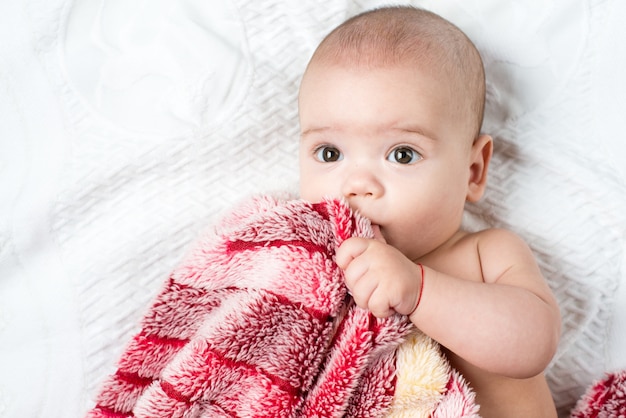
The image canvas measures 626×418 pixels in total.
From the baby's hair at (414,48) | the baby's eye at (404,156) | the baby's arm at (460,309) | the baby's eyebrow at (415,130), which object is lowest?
the baby's arm at (460,309)

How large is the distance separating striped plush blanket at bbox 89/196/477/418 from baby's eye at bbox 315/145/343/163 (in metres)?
0.11

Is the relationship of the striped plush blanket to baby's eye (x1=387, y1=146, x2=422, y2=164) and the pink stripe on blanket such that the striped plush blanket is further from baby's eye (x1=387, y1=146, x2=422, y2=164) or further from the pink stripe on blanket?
baby's eye (x1=387, y1=146, x2=422, y2=164)

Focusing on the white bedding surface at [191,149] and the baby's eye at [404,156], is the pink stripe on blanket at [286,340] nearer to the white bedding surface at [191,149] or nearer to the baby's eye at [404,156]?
the baby's eye at [404,156]

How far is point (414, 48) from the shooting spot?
3.90ft

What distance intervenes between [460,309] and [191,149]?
2.12 ft

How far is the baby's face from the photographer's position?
1.15 m

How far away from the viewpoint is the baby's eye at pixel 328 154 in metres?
1.21

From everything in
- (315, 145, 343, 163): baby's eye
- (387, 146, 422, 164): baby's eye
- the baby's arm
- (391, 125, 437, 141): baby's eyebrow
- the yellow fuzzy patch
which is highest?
(391, 125, 437, 141): baby's eyebrow

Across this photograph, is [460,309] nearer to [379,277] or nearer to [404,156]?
[379,277]

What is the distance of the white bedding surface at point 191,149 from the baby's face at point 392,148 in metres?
0.24

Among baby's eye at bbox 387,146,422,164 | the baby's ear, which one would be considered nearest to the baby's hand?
baby's eye at bbox 387,146,422,164

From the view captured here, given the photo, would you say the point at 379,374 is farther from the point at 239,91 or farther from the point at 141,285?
the point at 239,91

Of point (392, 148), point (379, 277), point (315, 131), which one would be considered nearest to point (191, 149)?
point (315, 131)

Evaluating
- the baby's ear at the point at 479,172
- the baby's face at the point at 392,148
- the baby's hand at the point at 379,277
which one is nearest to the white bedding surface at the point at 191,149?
the baby's ear at the point at 479,172
